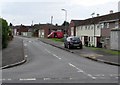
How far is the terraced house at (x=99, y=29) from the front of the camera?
46.4 meters

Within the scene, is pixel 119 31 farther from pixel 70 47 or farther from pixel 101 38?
pixel 101 38

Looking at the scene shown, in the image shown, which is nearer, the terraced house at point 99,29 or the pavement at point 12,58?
the pavement at point 12,58

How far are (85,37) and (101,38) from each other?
11.6 meters

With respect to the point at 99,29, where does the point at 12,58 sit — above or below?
below

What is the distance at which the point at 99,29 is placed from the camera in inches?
2055

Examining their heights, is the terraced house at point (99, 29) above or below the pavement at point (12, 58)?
above

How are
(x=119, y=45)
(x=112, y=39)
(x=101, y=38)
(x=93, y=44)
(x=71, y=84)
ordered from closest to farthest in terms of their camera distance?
(x=71, y=84) < (x=119, y=45) < (x=112, y=39) < (x=101, y=38) < (x=93, y=44)

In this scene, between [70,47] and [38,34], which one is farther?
[38,34]

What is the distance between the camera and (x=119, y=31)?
115ft

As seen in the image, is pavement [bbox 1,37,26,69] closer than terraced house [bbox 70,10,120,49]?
Yes

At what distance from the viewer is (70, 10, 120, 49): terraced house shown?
152 feet

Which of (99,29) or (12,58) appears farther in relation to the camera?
(99,29)

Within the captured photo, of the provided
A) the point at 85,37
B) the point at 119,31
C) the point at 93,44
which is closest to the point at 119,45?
the point at 119,31

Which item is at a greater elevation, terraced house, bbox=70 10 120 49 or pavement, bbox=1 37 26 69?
terraced house, bbox=70 10 120 49
